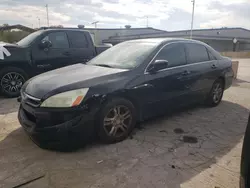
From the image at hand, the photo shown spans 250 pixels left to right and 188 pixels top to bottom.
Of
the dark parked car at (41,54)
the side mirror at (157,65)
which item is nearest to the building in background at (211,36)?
the dark parked car at (41,54)

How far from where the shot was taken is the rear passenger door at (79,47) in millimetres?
6473

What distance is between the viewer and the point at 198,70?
4.39 m

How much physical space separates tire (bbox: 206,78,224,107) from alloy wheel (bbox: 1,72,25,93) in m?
4.77

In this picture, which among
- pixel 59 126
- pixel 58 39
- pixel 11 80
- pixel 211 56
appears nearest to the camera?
pixel 59 126

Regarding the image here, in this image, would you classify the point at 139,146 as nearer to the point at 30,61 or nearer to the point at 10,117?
the point at 10,117

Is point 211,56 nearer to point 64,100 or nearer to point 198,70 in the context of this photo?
point 198,70

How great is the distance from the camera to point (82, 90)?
111 inches

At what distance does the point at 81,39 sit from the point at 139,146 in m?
4.57

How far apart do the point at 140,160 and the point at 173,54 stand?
2.12 metres

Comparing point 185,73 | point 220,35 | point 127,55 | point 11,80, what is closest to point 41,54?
point 11,80

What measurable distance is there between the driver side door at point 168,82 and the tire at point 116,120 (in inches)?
14.9

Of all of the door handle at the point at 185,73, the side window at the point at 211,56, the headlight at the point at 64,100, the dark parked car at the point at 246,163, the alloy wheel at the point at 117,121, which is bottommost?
the alloy wheel at the point at 117,121

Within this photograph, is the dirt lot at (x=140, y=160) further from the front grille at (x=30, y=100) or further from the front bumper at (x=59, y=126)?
the front grille at (x=30, y=100)

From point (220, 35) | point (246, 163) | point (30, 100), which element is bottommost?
point (246, 163)
